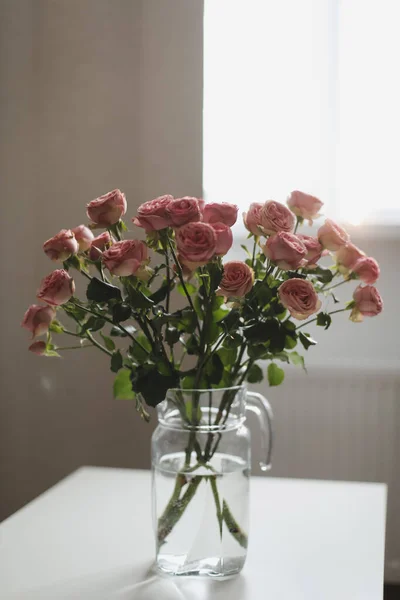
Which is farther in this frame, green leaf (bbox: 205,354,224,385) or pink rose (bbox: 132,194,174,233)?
green leaf (bbox: 205,354,224,385)

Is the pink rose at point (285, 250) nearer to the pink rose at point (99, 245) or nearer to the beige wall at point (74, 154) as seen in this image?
the pink rose at point (99, 245)

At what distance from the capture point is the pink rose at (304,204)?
3.44 ft

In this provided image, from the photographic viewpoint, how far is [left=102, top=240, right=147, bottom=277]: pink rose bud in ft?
2.97

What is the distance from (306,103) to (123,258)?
152cm

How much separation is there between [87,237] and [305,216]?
1.01 ft

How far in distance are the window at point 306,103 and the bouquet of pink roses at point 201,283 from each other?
1.22 meters

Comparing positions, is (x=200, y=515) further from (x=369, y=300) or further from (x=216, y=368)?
(x=369, y=300)

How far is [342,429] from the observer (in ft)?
7.14

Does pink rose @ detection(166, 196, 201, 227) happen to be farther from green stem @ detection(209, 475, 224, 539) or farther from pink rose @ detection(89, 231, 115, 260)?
green stem @ detection(209, 475, 224, 539)

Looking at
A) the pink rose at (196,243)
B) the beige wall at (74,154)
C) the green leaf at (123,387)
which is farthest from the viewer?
the beige wall at (74,154)

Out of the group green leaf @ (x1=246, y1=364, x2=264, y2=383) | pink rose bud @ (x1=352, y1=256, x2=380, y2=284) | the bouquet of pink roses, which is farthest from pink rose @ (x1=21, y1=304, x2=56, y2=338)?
pink rose bud @ (x1=352, y1=256, x2=380, y2=284)

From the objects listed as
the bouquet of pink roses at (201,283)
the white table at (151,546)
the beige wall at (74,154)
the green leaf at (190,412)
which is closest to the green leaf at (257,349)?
the bouquet of pink roses at (201,283)

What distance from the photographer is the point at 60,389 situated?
86.7 inches

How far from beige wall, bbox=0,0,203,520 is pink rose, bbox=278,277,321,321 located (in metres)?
1.25
